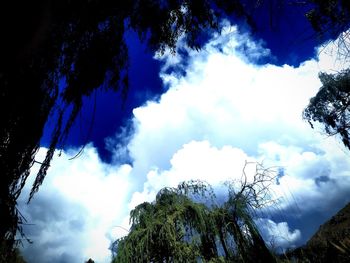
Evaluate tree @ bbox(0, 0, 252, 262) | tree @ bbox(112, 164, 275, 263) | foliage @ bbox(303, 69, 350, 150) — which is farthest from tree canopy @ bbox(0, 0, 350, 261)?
foliage @ bbox(303, 69, 350, 150)

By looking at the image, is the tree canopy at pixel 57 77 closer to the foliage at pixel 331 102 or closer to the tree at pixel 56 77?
the tree at pixel 56 77

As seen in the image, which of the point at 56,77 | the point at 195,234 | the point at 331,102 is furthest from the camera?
the point at 331,102

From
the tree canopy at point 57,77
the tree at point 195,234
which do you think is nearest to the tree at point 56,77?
the tree canopy at point 57,77

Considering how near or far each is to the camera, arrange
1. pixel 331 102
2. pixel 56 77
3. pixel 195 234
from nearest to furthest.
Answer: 1. pixel 56 77
2. pixel 195 234
3. pixel 331 102

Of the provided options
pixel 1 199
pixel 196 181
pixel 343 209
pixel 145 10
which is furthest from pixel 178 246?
pixel 343 209

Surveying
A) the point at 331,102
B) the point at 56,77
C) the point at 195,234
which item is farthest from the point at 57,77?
the point at 331,102

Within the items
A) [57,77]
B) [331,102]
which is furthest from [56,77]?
[331,102]

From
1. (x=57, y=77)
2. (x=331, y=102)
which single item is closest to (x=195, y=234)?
(x=57, y=77)

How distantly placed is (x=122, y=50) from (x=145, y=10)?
60cm

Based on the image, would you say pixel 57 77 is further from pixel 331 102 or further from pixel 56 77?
pixel 331 102

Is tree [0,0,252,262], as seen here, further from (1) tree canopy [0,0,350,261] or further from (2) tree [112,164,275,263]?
(2) tree [112,164,275,263]

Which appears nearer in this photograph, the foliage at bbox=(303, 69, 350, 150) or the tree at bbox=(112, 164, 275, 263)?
the tree at bbox=(112, 164, 275, 263)

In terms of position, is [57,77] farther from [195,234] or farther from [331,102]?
[331,102]

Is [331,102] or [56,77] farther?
[331,102]
